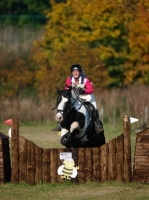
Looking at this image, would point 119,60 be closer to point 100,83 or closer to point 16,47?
point 100,83

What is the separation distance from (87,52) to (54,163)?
26.0 meters

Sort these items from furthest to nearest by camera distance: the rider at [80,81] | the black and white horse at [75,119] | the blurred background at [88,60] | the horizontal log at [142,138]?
1. the blurred background at [88,60]
2. the rider at [80,81]
3. the black and white horse at [75,119]
4. the horizontal log at [142,138]

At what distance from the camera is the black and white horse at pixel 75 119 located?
16.0m

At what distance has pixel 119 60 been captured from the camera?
4531 centimetres

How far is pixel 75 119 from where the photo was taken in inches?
641

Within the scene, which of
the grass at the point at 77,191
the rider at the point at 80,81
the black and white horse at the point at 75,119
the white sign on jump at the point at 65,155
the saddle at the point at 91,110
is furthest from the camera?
the rider at the point at 80,81

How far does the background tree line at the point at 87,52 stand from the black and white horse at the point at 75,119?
20.4 meters

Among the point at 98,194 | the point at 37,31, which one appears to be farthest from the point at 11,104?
the point at 37,31

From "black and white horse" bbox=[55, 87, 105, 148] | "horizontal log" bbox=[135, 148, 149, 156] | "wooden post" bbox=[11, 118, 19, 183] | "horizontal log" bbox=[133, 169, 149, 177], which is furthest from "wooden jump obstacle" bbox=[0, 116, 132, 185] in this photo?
"black and white horse" bbox=[55, 87, 105, 148]

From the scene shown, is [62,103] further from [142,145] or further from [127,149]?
[142,145]

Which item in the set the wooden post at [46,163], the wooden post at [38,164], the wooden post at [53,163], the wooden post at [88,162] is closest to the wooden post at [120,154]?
the wooden post at [88,162]

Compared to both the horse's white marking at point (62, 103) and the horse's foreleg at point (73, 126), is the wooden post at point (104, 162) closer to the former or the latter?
the horse's foreleg at point (73, 126)

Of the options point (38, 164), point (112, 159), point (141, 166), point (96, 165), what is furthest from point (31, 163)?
point (141, 166)

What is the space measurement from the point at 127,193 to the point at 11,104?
20.6 m
